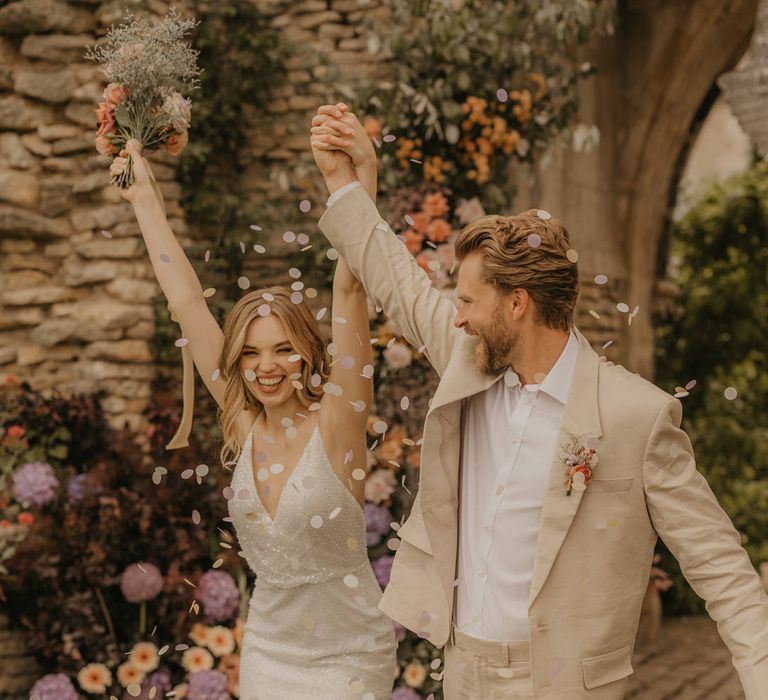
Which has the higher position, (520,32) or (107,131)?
(520,32)

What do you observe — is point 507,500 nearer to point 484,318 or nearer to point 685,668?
point 484,318

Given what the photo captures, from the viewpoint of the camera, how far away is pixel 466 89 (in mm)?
5297

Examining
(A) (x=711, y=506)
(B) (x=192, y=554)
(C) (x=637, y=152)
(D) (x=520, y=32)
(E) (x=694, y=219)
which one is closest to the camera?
(A) (x=711, y=506)

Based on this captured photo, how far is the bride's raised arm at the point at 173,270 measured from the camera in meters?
2.70

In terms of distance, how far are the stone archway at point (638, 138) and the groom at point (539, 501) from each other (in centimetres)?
450

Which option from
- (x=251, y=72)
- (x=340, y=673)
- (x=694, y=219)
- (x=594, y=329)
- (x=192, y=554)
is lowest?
(x=192, y=554)

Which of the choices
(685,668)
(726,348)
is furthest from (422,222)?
(726,348)

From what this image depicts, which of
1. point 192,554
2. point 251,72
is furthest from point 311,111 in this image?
point 192,554

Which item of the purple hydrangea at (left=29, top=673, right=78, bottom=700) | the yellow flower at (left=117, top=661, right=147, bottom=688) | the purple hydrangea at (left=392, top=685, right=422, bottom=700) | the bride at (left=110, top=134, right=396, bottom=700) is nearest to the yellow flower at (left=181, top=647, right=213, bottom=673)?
the yellow flower at (left=117, top=661, right=147, bottom=688)

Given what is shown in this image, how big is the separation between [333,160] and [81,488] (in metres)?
2.58

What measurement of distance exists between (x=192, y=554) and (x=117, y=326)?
1094 mm

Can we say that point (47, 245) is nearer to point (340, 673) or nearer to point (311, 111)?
point (311, 111)

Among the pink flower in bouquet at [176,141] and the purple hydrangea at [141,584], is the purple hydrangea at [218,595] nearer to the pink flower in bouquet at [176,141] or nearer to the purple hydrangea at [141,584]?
the purple hydrangea at [141,584]

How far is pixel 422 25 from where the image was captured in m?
5.59
